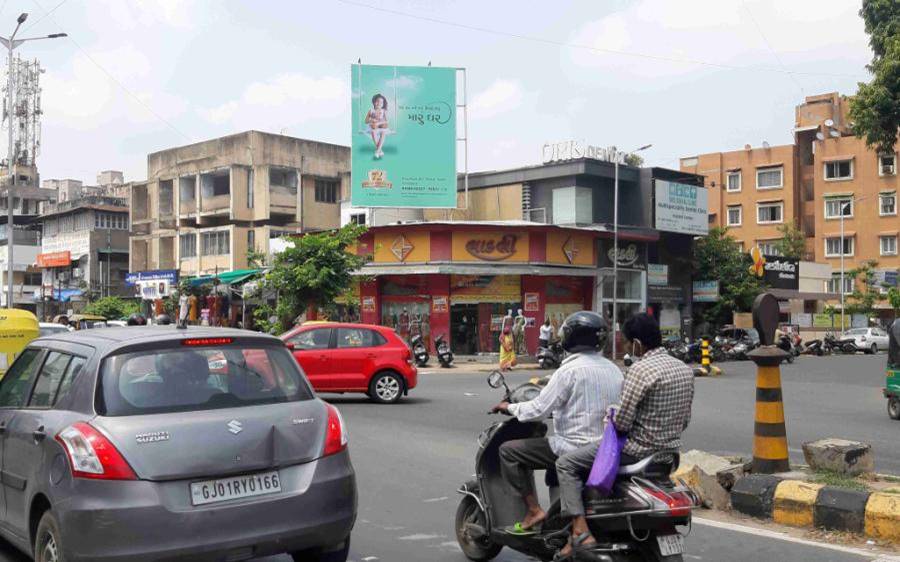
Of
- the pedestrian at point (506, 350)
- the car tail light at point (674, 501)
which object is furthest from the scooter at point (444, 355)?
the car tail light at point (674, 501)

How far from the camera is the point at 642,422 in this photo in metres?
4.88

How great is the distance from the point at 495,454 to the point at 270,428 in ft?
5.08

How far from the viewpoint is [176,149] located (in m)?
56.6

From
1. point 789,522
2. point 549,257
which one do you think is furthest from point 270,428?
point 549,257

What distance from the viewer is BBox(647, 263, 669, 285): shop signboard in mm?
40341

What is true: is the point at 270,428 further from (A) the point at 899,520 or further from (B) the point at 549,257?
(B) the point at 549,257

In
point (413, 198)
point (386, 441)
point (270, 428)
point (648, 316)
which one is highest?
point (413, 198)

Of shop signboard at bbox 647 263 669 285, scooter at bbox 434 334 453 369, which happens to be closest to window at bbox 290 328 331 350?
scooter at bbox 434 334 453 369

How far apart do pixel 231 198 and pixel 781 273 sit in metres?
31.1

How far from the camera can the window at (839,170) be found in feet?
203

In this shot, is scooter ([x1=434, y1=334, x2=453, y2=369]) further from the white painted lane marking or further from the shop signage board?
the shop signage board

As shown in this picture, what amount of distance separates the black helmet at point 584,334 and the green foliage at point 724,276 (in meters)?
39.7

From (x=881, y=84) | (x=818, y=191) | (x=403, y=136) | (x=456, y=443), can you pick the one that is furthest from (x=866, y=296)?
(x=456, y=443)

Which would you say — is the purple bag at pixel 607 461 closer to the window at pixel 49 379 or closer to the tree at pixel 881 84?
the window at pixel 49 379
